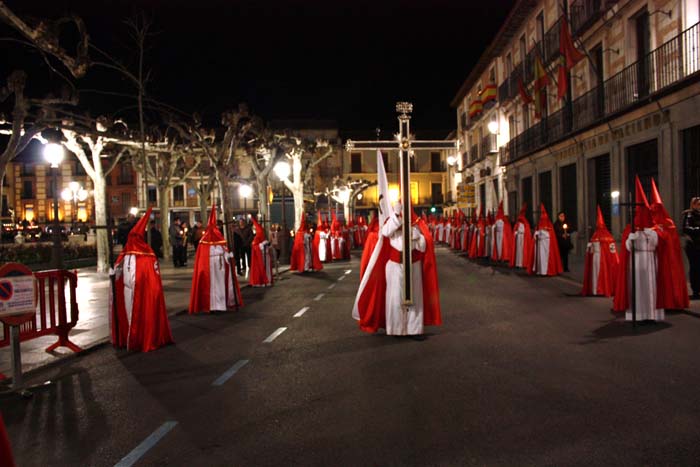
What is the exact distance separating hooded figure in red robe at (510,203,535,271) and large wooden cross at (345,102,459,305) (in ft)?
39.6

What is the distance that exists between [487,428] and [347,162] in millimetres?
79435

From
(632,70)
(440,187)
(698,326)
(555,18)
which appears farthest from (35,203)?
(698,326)

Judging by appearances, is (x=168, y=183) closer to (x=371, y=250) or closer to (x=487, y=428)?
(x=371, y=250)

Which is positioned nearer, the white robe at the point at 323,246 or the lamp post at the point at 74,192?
the white robe at the point at 323,246

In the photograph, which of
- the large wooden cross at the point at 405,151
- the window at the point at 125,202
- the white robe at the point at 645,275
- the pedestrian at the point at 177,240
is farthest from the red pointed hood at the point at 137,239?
the window at the point at 125,202

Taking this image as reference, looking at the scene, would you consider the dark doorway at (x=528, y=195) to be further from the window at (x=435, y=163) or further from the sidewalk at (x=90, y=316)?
the window at (x=435, y=163)

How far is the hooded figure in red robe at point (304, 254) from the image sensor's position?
2367 centimetres

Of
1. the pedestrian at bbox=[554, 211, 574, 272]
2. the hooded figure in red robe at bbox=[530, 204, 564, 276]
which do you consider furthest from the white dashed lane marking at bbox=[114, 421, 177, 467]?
the pedestrian at bbox=[554, 211, 574, 272]

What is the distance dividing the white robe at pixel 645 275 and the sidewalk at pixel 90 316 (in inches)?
317

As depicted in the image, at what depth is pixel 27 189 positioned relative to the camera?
7519 centimetres

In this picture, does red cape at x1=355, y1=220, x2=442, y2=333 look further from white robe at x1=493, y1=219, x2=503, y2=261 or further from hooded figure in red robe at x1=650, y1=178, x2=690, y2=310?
white robe at x1=493, y1=219, x2=503, y2=261

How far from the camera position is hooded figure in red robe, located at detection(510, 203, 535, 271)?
21469mm

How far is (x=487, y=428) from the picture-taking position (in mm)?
5070

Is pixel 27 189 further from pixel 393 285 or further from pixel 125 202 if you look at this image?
pixel 393 285
